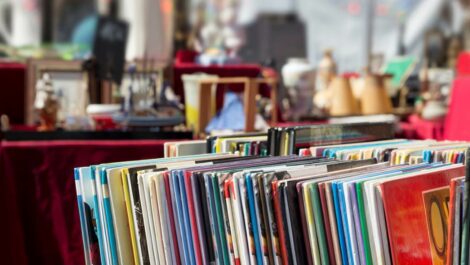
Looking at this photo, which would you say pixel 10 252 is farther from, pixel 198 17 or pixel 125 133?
pixel 198 17

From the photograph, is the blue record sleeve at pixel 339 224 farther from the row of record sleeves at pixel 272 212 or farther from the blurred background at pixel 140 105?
the blurred background at pixel 140 105

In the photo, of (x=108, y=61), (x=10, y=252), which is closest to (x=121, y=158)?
(x=10, y=252)

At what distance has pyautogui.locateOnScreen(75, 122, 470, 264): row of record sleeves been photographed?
1072 millimetres

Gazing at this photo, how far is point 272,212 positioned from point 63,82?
2283mm

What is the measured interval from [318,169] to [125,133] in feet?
4.53

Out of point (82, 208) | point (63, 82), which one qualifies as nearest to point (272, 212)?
point (82, 208)

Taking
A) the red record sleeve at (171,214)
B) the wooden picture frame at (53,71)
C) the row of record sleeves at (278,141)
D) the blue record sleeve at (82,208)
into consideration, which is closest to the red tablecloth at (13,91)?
the wooden picture frame at (53,71)

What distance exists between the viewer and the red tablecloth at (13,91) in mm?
3566

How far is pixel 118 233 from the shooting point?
3.99ft

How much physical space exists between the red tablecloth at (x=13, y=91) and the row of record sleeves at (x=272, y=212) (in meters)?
2.44

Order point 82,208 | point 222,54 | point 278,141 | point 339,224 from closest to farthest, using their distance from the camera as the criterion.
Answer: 1. point 339,224
2. point 82,208
3. point 278,141
4. point 222,54

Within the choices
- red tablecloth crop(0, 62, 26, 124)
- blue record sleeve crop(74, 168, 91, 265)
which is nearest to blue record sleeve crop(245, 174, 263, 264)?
blue record sleeve crop(74, 168, 91, 265)

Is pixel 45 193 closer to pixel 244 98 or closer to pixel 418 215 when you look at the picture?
pixel 244 98

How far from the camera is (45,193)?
2451 mm
